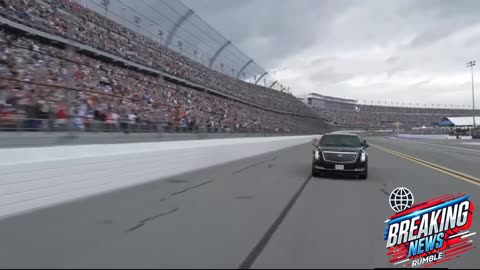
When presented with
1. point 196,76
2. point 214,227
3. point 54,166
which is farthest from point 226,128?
point 214,227

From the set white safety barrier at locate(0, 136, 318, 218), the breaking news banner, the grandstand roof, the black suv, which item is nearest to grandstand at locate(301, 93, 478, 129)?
the grandstand roof

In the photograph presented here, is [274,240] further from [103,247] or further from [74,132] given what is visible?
[74,132]

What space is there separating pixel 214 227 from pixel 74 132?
17.1ft

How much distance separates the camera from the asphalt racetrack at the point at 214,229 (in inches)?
171

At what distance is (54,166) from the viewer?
763cm

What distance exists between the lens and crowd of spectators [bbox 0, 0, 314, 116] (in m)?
11.6

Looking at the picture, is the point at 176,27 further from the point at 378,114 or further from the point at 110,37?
the point at 378,114

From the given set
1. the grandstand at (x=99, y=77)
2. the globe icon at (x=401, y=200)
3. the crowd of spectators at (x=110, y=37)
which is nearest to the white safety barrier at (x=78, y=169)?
the grandstand at (x=99, y=77)

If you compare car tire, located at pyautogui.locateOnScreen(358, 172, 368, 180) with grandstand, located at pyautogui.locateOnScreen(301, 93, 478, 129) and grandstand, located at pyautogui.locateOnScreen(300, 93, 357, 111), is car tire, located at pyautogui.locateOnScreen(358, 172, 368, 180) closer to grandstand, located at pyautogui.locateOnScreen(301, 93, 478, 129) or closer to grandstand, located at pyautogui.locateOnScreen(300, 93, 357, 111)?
grandstand, located at pyautogui.locateOnScreen(301, 93, 478, 129)

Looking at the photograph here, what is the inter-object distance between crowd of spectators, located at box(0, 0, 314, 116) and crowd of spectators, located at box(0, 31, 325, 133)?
0.93m

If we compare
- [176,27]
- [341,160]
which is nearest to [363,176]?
[341,160]

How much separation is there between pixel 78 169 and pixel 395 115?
433ft

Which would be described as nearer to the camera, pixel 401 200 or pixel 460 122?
pixel 401 200

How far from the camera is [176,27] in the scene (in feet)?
64.6
